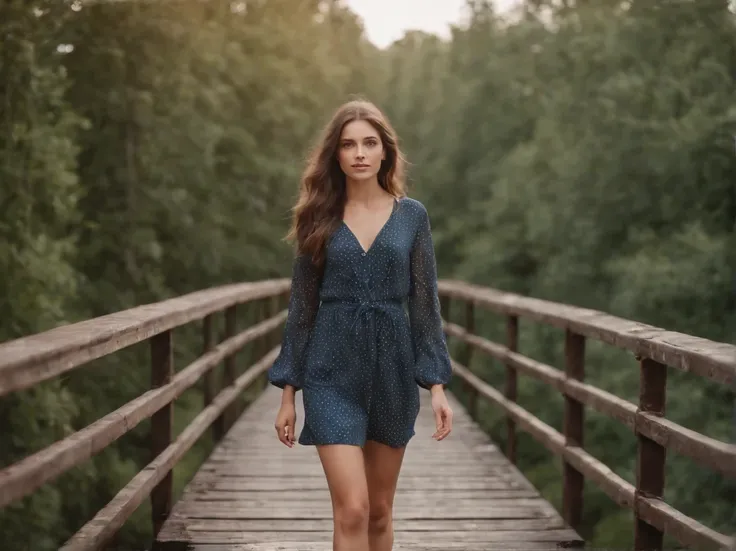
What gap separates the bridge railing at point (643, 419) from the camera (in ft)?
11.7

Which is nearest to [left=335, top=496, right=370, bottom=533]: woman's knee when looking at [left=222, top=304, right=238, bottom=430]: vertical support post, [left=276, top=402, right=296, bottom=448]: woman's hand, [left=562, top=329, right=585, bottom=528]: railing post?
[left=276, top=402, right=296, bottom=448]: woman's hand

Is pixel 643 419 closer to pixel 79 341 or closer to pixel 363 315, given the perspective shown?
pixel 363 315

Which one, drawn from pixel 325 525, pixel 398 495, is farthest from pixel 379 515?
pixel 398 495

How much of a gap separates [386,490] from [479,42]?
32.8 meters

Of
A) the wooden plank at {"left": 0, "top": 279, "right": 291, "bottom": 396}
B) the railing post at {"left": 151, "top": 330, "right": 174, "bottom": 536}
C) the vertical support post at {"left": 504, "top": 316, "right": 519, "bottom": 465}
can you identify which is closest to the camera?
the wooden plank at {"left": 0, "top": 279, "right": 291, "bottom": 396}

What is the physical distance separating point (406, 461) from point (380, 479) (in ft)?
11.0

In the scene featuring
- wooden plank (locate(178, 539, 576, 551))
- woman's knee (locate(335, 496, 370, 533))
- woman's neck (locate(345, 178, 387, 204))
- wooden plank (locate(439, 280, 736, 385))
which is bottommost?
wooden plank (locate(178, 539, 576, 551))

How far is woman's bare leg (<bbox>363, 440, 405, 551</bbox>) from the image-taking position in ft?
11.6

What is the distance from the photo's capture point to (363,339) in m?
3.45

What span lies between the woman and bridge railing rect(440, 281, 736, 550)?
34.3 inches

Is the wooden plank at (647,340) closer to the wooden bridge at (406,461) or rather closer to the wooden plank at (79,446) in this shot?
the wooden bridge at (406,461)

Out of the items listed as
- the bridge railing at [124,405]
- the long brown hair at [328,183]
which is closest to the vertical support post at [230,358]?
the bridge railing at [124,405]

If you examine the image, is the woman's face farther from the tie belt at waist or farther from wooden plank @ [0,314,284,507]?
wooden plank @ [0,314,284,507]

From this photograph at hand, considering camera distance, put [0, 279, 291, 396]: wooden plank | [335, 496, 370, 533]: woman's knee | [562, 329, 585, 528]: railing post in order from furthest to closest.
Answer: [562, 329, 585, 528]: railing post < [335, 496, 370, 533]: woman's knee < [0, 279, 291, 396]: wooden plank
